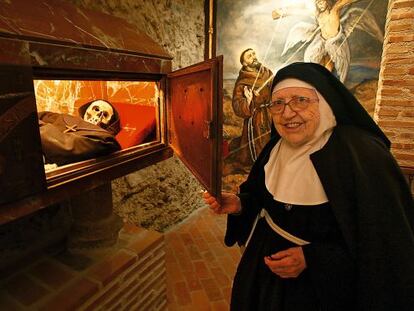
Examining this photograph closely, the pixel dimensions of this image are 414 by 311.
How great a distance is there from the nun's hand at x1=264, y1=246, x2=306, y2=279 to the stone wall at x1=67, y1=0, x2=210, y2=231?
6.24 ft

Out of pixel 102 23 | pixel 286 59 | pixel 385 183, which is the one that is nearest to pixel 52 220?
pixel 102 23

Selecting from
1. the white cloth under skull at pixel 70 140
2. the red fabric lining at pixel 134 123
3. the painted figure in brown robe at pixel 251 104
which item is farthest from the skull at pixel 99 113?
the painted figure in brown robe at pixel 251 104

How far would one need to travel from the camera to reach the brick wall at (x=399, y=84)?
2498 mm

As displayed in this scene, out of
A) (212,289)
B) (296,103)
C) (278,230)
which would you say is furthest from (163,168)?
(296,103)

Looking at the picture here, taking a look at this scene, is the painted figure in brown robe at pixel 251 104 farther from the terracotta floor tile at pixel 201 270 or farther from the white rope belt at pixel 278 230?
the white rope belt at pixel 278 230

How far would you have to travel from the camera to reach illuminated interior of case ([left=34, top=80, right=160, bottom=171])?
1.82 metres

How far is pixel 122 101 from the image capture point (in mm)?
2135

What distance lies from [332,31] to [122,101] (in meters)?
2.74

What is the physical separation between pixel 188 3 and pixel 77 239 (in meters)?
3.00

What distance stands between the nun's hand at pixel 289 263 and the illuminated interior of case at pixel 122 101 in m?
1.04

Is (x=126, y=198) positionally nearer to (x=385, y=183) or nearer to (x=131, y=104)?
(x=131, y=104)

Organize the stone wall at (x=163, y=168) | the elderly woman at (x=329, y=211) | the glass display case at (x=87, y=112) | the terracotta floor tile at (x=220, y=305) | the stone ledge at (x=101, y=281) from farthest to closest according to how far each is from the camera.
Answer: the stone wall at (x=163, y=168)
the terracotta floor tile at (x=220, y=305)
the stone ledge at (x=101, y=281)
the elderly woman at (x=329, y=211)
the glass display case at (x=87, y=112)

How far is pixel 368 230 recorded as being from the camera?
1.08 metres

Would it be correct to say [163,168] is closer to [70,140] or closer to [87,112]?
[87,112]
